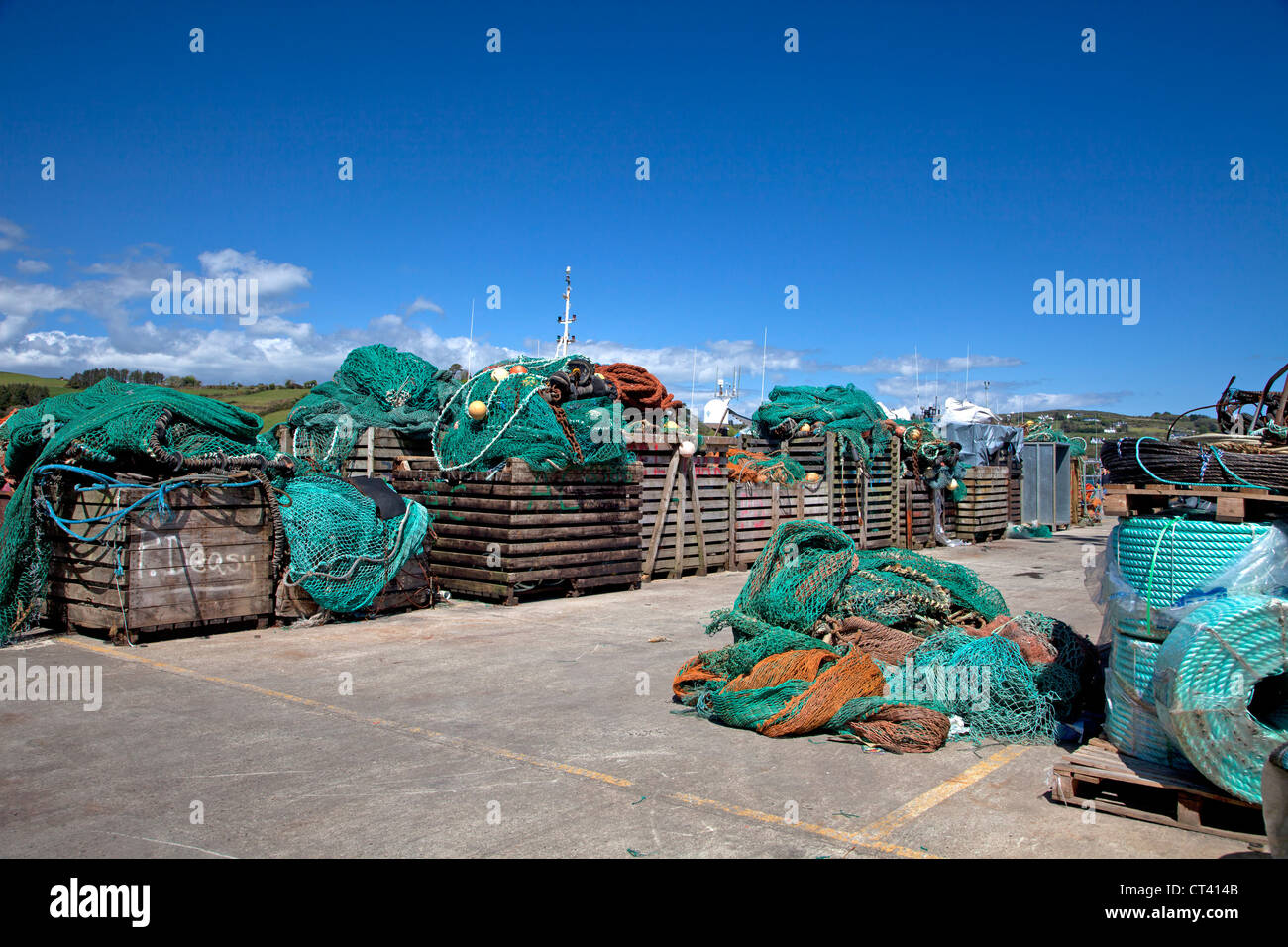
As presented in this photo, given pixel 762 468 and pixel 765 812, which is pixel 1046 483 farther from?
pixel 765 812

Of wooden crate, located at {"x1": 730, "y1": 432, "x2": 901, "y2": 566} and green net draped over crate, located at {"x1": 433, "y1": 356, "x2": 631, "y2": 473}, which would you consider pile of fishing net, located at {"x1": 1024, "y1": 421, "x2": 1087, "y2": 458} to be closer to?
wooden crate, located at {"x1": 730, "y1": 432, "x2": 901, "y2": 566}

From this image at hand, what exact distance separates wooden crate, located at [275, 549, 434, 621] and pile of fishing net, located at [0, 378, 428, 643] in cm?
22

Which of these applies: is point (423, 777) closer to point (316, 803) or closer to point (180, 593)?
point (316, 803)

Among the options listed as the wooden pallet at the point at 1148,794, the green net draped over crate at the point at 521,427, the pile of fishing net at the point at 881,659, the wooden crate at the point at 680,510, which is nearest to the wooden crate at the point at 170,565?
the green net draped over crate at the point at 521,427

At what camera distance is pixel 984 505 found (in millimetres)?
21969

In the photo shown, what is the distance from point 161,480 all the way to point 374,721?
4435 millimetres

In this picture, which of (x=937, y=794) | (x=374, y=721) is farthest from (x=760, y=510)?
(x=937, y=794)

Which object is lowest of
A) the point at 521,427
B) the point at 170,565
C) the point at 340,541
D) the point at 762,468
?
the point at 170,565

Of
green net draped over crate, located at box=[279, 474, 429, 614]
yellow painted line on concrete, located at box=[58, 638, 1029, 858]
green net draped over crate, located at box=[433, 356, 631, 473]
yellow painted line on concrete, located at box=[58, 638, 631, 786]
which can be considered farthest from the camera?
green net draped over crate, located at box=[433, 356, 631, 473]

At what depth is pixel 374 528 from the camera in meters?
10.2

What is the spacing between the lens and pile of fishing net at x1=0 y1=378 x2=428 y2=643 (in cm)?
870
